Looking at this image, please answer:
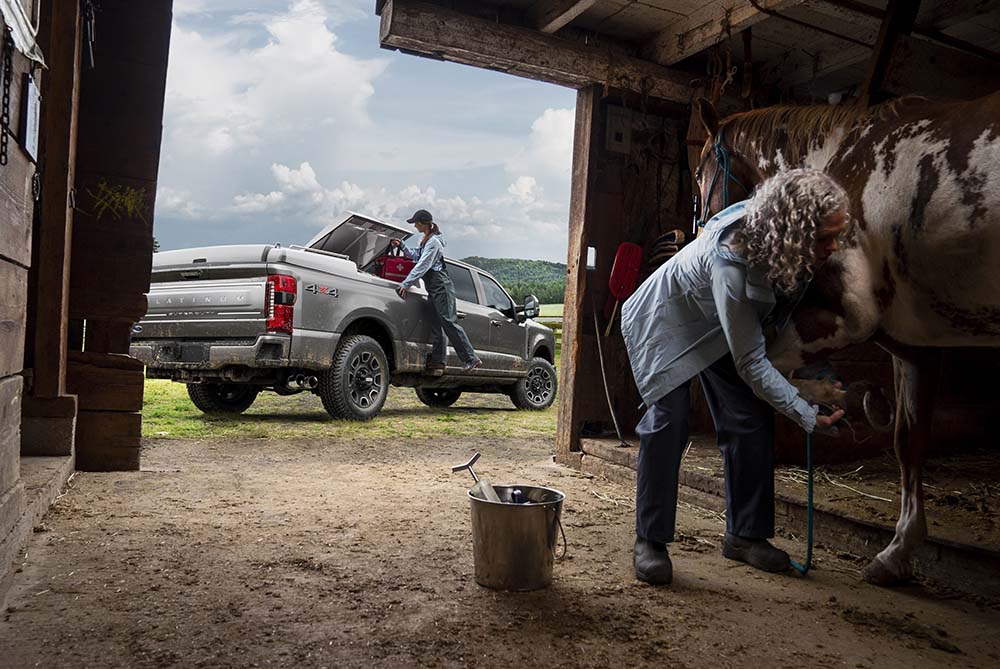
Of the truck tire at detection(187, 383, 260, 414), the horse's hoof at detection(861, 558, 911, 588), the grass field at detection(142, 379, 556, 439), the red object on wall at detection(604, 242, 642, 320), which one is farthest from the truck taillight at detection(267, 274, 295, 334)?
the horse's hoof at detection(861, 558, 911, 588)

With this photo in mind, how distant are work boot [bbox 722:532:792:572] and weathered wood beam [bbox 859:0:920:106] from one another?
2.66 meters

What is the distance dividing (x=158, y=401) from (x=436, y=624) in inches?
297

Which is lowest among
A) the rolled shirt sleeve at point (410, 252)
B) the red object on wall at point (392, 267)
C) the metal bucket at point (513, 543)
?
the metal bucket at point (513, 543)

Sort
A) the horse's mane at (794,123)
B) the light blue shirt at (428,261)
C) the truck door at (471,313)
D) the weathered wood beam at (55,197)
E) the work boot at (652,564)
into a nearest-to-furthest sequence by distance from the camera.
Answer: the work boot at (652,564) → the horse's mane at (794,123) → the weathered wood beam at (55,197) → the light blue shirt at (428,261) → the truck door at (471,313)

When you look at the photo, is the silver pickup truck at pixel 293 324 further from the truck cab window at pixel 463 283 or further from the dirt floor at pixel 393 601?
the dirt floor at pixel 393 601

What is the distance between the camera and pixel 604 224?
573 centimetres

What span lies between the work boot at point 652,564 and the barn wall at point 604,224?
8.68 ft

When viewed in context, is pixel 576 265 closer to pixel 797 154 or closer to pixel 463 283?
pixel 797 154

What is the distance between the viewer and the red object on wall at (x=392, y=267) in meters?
8.37

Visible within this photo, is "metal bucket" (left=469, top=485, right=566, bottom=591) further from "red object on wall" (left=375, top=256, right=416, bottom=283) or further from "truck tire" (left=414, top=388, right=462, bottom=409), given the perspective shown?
"truck tire" (left=414, top=388, right=462, bottom=409)

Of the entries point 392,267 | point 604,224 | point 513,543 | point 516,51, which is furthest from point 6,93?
point 392,267

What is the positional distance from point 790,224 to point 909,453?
1251mm

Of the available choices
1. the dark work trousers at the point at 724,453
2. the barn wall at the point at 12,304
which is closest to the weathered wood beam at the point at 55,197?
the barn wall at the point at 12,304

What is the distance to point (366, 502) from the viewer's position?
13.5ft
